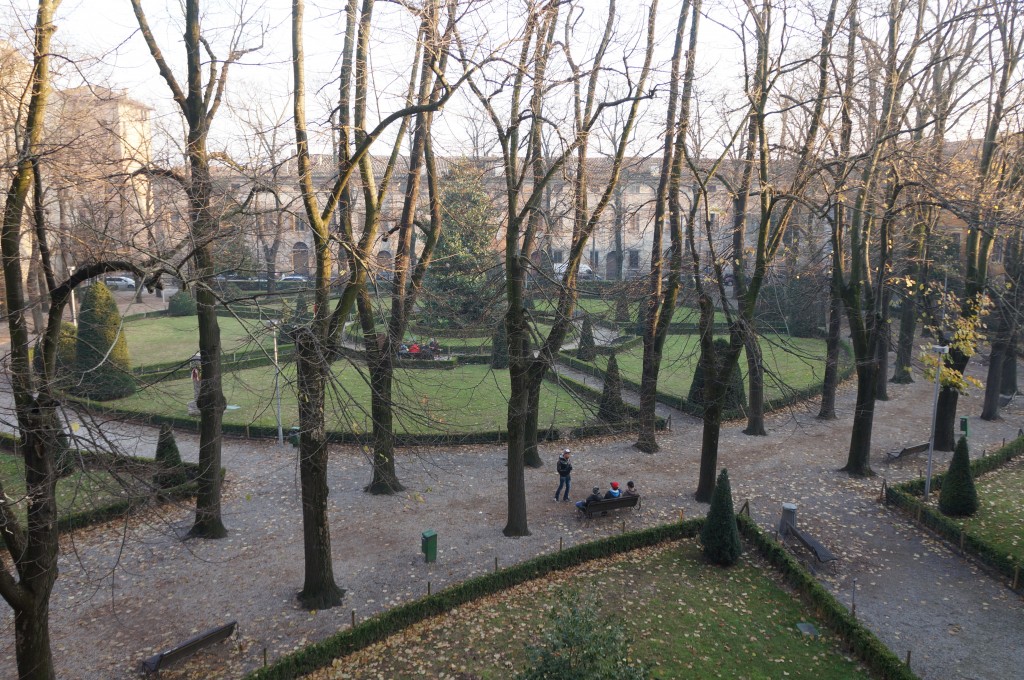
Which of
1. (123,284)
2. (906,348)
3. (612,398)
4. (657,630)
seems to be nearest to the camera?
(657,630)

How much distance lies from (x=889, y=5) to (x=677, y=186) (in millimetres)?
5964

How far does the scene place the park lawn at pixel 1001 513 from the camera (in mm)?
13031

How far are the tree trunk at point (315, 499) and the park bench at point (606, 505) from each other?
5413mm

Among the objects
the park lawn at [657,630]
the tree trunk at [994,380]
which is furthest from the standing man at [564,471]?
the tree trunk at [994,380]

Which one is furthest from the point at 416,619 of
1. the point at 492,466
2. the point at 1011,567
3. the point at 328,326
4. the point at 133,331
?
the point at 133,331

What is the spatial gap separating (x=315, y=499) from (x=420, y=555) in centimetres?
293

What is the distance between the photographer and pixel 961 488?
→ 46.5ft

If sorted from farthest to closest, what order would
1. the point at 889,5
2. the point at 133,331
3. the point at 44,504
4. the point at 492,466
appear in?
the point at 133,331, the point at 492,466, the point at 889,5, the point at 44,504

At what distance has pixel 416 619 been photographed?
10180 mm

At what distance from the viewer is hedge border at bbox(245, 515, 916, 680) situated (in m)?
8.98

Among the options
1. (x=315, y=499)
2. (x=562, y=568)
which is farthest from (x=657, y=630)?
(x=315, y=499)

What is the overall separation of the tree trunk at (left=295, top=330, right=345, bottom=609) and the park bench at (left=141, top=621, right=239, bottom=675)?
4.54 feet

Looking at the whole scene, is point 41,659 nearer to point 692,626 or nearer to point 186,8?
point 692,626

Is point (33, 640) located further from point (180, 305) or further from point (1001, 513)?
point (180, 305)
